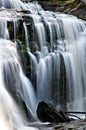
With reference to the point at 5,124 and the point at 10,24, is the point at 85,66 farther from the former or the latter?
the point at 5,124

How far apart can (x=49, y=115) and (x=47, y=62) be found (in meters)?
3.68

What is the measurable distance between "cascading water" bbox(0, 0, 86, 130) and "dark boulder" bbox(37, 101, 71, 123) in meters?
0.24

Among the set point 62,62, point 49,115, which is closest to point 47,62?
point 62,62

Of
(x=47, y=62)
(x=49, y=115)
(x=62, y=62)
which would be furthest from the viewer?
(x=62, y=62)

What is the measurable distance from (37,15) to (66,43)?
5.59 feet

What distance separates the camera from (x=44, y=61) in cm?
1894

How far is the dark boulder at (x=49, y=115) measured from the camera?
15.5m

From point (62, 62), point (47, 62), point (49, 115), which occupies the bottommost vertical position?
point (49, 115)

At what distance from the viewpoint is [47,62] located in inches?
748

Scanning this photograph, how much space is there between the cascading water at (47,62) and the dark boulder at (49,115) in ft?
Result: 0.79

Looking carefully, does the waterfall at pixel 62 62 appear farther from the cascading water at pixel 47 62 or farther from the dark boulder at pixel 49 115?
the dark boulder at pixel 49 115

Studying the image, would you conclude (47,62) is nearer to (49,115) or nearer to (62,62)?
(62,62)

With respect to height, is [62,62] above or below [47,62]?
below

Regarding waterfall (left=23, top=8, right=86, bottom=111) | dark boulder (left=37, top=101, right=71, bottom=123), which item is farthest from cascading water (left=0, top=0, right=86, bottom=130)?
dark boulder (left=37, top=101, right=71, bottom=123)
